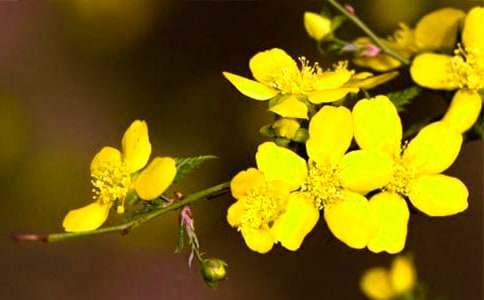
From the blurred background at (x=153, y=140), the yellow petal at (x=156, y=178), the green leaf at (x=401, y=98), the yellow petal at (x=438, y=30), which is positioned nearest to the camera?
the yellow petal at (x=156, y=178)

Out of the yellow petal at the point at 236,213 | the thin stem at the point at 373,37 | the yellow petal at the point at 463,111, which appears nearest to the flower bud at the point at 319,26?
the thin stem at the point at 373,37

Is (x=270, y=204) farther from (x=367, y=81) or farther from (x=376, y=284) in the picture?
(x=376, y=284)

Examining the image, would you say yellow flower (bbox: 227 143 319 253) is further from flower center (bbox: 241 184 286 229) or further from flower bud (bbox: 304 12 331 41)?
flower bud (bbox: 304 12 331 41)

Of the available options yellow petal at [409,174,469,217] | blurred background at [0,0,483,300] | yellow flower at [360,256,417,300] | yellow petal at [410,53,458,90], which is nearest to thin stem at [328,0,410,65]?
yellow petal at [410,53,458,90]

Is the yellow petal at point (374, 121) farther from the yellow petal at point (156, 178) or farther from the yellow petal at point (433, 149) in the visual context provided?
the yellow petal at point (156, 178)

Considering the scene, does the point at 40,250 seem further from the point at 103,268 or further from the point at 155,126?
the point at 155,126

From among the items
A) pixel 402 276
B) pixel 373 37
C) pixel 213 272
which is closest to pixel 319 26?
pixel 373 37
